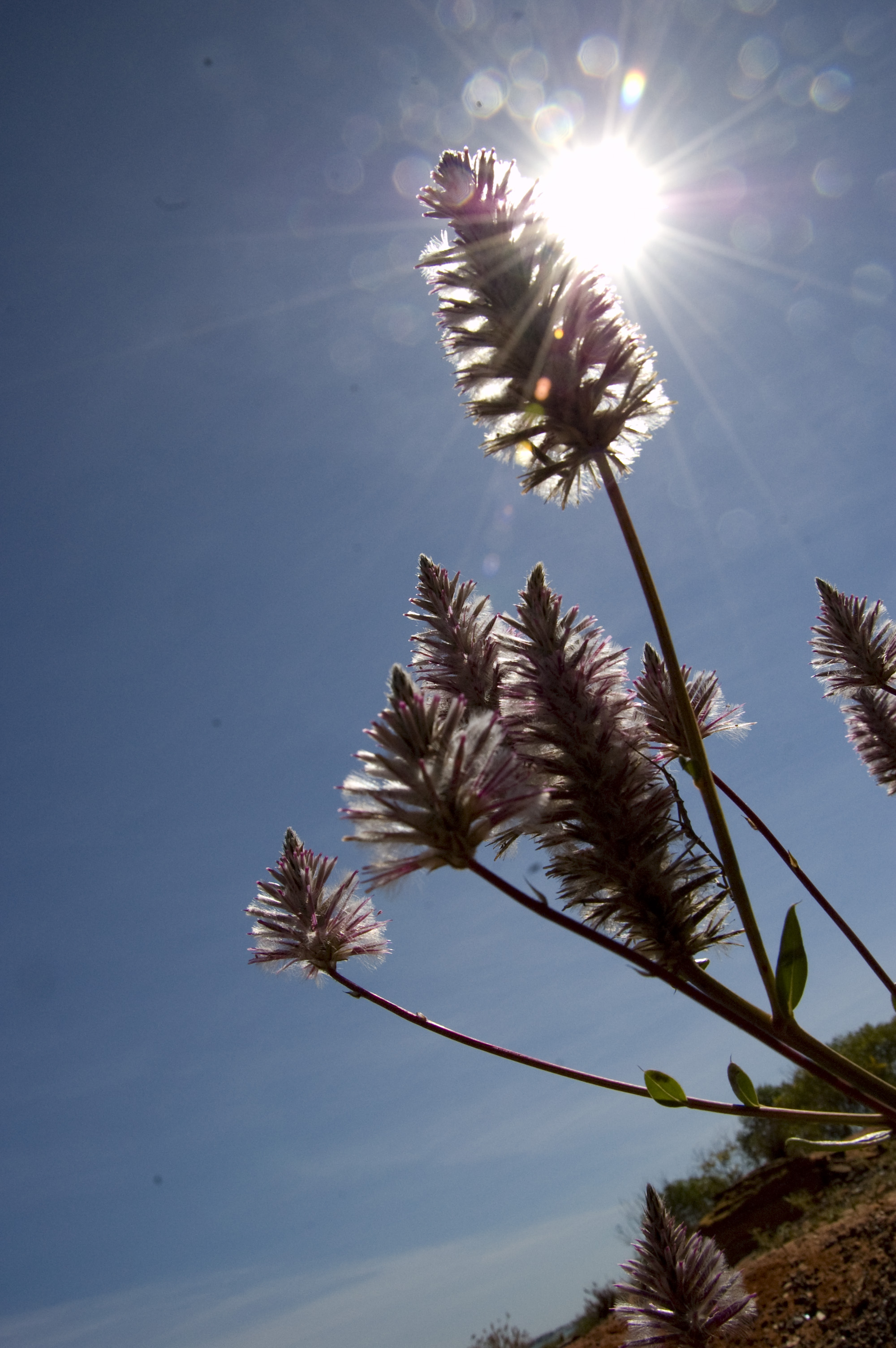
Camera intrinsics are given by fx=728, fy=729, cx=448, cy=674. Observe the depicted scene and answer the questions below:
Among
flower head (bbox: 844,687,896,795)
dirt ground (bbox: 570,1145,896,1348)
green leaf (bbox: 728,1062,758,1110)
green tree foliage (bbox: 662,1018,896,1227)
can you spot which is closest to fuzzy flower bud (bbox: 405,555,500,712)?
green leaf (bbox: 728,1062,758,1110)

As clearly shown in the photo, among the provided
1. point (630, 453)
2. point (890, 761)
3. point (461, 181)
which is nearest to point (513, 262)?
point (461, 181)

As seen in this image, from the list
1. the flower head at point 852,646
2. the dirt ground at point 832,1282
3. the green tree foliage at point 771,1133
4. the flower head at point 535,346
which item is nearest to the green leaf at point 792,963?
the flower head at point 535,346

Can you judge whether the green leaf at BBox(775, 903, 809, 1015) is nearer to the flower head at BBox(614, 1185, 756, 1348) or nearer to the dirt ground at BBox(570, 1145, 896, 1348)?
the flower head at BBox(614, 1185, 756, 1348)

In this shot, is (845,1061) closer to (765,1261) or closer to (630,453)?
(630,453)

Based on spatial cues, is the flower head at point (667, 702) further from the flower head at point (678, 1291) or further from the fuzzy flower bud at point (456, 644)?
the flower head at point (678, 1291)

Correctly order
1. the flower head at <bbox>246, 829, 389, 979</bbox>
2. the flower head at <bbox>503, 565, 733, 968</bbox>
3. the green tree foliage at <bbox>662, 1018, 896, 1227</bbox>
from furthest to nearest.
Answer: the green tree foliage at <bbox>662, 1018, 896, 1227</bbox> < the flower head at <bbox>246, 829, 389, 979</bbox> < the flower head at <bbox>503, 565, 733, 968</bbox>

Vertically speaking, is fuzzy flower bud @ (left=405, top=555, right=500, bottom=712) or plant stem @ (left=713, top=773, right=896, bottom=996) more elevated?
fuzzy flower bud @ (left=405, top=555, right=500, bottom=712)

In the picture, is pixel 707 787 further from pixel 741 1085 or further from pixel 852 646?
pixel 852 646

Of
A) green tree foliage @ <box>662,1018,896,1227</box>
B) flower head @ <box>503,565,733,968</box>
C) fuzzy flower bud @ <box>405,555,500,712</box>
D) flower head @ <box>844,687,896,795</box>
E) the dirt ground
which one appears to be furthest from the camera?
green tree foliage @ <box>662,1018,896,1227</box>

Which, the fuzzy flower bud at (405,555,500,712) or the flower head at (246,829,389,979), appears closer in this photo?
the fuzzy flower bud at (405,555,500,712)
